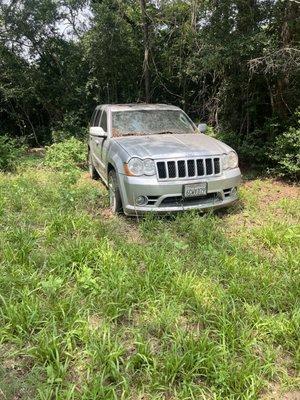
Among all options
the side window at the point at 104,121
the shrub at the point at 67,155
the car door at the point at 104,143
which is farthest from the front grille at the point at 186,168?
the shrub at the point at 67,155

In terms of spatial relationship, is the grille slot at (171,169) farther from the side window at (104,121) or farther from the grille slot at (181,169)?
the side window at (104,121)

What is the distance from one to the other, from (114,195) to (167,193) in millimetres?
912

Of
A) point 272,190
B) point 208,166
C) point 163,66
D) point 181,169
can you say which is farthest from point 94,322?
point 163,66

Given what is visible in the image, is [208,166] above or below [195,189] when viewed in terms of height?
above

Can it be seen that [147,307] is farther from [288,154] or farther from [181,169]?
[288,154]

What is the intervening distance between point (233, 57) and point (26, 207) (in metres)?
4.77

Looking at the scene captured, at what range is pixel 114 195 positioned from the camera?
17.6 ft

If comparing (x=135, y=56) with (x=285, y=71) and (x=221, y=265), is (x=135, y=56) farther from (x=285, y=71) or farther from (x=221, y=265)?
(x=221, y=265)

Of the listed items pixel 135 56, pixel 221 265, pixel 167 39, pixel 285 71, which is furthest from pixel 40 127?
pixel 221 265

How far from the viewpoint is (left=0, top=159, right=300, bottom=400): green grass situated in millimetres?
2492

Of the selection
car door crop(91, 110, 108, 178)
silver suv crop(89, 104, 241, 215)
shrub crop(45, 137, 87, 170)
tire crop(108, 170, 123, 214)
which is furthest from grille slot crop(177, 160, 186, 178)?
shrub crop(45, 137, 87, 170)

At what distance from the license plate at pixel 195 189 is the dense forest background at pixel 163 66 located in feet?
8.71

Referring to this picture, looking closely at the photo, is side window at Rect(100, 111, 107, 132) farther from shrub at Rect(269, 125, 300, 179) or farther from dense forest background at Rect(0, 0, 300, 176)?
shrub at Rect(269, 125, 300, 179)

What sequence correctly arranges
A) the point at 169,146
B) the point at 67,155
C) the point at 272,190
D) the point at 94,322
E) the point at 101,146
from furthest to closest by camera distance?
1. the point at 67,155
2. the point at 272,190
3. the point at 101,146
4. the point at 169,146
5. the point at 94,322
